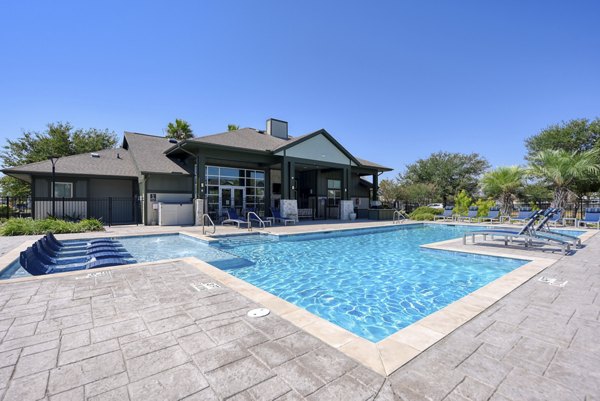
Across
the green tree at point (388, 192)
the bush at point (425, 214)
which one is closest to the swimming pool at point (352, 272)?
the bush at point (425, 214)

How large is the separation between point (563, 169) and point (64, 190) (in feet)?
97.9

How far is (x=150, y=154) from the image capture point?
17.4 meters

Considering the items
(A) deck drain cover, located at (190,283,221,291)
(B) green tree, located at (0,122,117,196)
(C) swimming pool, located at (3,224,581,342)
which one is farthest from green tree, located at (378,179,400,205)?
(B) green tree, located at (0,122,117,196)

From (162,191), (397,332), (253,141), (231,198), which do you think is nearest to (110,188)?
(162,191)

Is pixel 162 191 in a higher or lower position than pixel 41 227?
higher

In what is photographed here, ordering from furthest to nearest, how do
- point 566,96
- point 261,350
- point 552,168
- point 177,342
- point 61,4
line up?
point 566,96 < point 552,168 < point 61,4 < point 177,342 < point 261,350

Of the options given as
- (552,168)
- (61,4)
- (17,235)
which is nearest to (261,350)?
(61,4)

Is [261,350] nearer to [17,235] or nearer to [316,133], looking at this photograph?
[17,235]

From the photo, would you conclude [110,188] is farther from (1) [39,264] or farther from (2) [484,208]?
(2) [484,208]

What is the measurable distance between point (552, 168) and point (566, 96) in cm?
631

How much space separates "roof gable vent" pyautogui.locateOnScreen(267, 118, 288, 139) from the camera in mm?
21438

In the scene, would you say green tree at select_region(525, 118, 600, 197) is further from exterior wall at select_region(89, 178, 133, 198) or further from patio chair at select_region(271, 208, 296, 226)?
exterior wall at select_region(89, 178, 133, 198)

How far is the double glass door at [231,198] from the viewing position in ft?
57.9

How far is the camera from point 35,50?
41.0 ft
